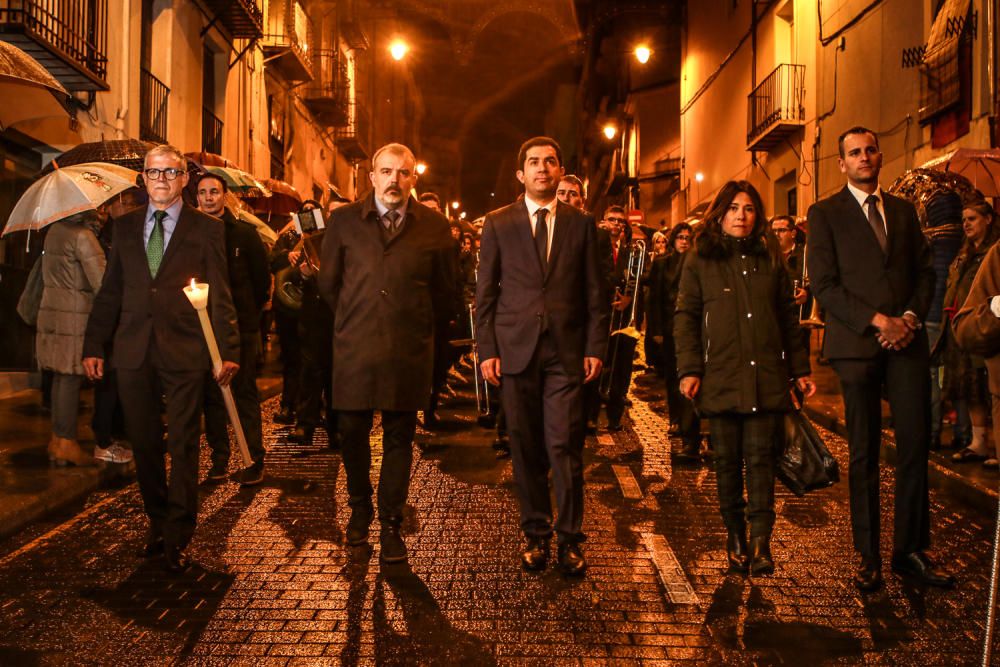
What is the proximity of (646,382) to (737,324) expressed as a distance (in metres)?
11.0

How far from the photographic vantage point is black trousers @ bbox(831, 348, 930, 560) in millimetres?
5105

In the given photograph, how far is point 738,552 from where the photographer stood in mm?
5285

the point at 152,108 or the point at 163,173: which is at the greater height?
the point at 152,108

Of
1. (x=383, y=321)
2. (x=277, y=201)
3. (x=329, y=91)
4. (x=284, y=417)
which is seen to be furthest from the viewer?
(x=329, y=91)

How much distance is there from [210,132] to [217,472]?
1448 cm

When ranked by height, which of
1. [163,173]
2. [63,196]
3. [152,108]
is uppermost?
[152,108]

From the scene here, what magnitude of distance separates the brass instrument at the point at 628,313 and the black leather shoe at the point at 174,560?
17.5 ft

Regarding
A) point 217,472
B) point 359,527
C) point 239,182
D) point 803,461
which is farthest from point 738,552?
point 239,182

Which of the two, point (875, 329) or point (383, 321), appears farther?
point (383, 321)

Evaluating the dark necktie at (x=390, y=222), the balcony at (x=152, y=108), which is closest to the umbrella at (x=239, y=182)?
the balcony at (x=152, y=108)

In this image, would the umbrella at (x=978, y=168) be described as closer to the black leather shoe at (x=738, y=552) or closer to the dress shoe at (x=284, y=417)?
the black leather shoe at (x=738, y=552)

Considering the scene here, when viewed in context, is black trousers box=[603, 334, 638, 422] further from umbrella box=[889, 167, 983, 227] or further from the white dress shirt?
the white dress shirt

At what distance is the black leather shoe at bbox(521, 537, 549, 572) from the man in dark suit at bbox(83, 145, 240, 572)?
176cm

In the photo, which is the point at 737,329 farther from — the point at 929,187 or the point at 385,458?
the point at 929,187
